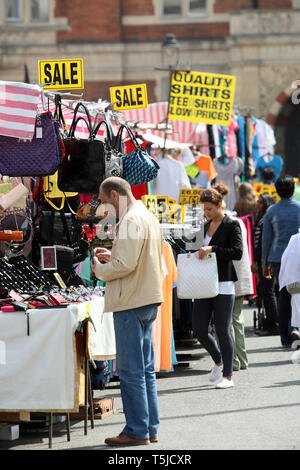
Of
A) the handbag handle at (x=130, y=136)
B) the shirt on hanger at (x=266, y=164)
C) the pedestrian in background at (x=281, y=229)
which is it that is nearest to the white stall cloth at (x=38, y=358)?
the handbag handle at (x=130, y=136)

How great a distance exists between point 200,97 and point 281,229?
3.28 metres

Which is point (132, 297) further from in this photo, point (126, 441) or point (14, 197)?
point (14, 197)

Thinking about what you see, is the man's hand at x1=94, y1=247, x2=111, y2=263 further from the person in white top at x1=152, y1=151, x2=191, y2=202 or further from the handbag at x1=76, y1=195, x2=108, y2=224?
the person in white top at x1=152, y1=151, x2=191, y2=202

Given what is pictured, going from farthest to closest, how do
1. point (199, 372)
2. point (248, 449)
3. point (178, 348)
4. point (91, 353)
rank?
point (178, 348) → point (199, 372) → point (91, 353) → point (248, 449)

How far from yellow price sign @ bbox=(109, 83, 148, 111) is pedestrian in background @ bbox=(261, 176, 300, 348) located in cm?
183

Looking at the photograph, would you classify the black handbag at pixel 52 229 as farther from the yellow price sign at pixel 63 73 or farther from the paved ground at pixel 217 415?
the paved ground at pixel 217 415

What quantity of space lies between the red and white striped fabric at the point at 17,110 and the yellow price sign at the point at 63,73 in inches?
61.0

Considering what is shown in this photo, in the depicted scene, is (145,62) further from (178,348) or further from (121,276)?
(121,276)

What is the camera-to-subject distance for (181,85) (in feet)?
48.2

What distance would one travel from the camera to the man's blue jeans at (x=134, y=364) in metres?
7.07

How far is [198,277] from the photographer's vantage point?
941 cm

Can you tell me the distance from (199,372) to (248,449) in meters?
3.66

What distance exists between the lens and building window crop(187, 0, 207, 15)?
33.2m

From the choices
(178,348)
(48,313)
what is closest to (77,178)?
(48,313)
